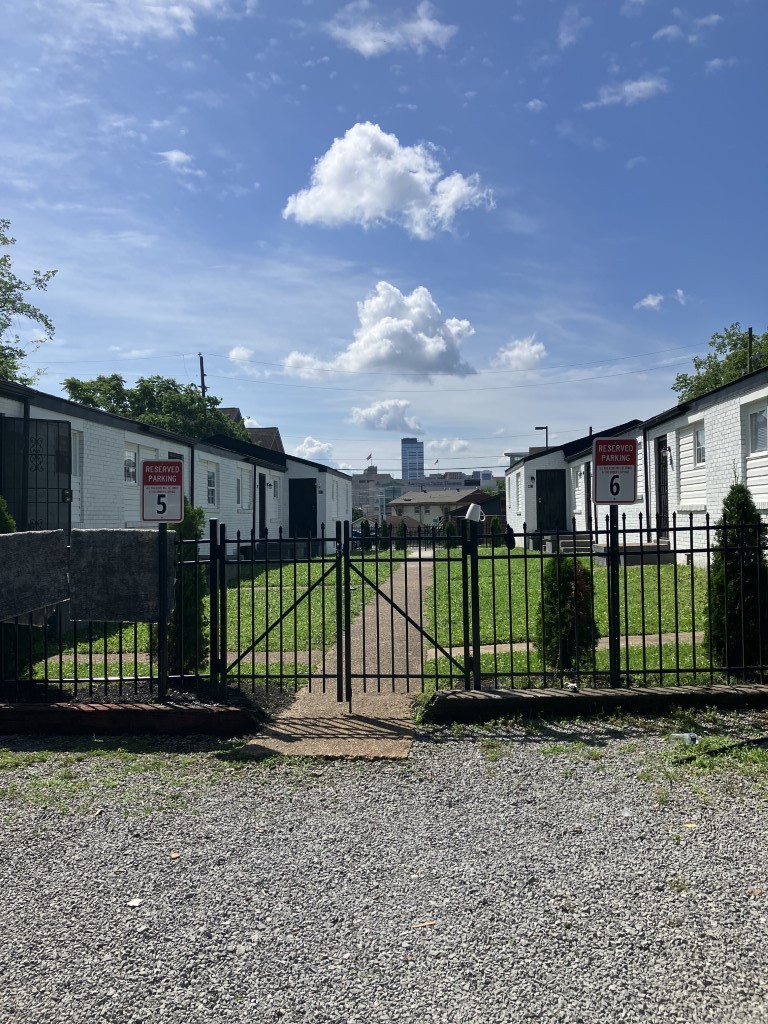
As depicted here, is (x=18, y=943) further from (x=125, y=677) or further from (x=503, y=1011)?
(x=125, y=677)

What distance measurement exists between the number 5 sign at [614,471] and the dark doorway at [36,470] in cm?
847

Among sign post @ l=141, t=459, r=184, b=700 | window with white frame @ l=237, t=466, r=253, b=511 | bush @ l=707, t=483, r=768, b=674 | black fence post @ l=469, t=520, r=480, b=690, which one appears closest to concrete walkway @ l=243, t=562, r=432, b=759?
black fence post @ l=469, t=520, r=480, b=690

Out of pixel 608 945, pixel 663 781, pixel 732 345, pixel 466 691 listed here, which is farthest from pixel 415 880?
pixel 732 345

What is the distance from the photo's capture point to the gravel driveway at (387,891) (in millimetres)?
2814

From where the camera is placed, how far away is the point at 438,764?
5.52m

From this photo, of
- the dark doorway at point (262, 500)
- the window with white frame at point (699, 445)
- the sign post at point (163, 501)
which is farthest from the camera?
the dark doorway at point (262, 500)

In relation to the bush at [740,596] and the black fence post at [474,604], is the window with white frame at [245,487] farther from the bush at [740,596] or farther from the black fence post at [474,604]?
the bush at [740,596]

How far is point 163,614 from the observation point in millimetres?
6832

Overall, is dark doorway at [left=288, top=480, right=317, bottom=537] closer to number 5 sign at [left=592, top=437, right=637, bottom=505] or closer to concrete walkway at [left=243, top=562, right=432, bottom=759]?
concrete walkway at [left=243, top=562, right=432, bottom=759]

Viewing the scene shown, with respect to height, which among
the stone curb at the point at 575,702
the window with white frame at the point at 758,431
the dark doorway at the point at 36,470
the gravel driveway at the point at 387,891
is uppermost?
the window with white frame at the point at 758,431

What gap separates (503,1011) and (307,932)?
0.94 meters

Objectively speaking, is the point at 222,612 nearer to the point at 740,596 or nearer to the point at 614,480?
the point at 614,480

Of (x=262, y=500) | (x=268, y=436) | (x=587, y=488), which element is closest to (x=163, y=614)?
(x=587, y=488)

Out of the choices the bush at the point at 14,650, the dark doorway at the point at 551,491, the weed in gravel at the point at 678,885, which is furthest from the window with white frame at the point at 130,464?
the dark doorway at the point at 551,491
